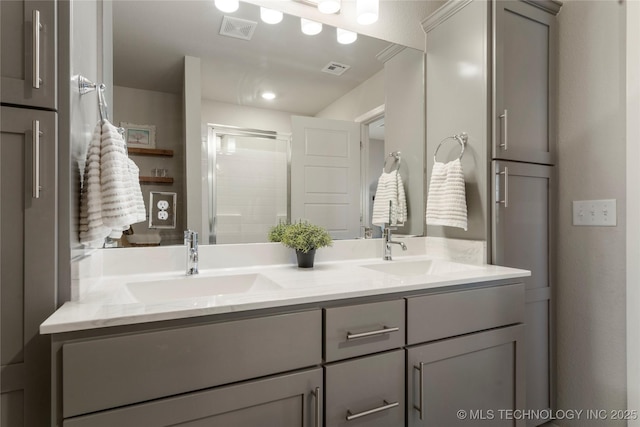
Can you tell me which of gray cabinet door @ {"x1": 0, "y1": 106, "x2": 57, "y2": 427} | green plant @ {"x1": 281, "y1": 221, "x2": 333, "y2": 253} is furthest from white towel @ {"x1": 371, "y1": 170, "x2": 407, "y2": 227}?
gray cabinet door @ {"x1": 0, "y1": 106, "x2": 57, "y2": 427}

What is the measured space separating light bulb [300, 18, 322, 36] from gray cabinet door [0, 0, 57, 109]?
3.46ft

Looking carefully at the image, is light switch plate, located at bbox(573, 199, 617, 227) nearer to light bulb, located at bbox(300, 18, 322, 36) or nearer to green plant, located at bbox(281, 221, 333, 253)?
green plant, located at bbox(281, 221, 333, 253)

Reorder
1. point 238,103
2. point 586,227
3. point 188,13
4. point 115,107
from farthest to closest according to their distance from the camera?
point 586,227 → point 238,103 → point 188,13 → point 115,107

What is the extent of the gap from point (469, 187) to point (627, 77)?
2.56 ft

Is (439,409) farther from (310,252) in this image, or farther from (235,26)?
(235,26)

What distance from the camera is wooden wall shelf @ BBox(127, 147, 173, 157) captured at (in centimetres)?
129

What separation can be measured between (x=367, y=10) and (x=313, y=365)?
1.65 metres

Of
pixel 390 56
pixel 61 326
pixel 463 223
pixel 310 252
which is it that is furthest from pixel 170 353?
pixel 390 56

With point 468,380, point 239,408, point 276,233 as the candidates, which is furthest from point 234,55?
point 468,380

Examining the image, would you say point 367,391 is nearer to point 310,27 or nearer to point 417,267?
point 417,267

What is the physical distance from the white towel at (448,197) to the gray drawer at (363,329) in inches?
25.6

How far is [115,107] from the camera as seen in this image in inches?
50.0

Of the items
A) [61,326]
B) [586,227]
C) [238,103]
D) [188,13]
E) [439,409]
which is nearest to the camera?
[61,326]

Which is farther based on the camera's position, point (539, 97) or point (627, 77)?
point (539, 97)
